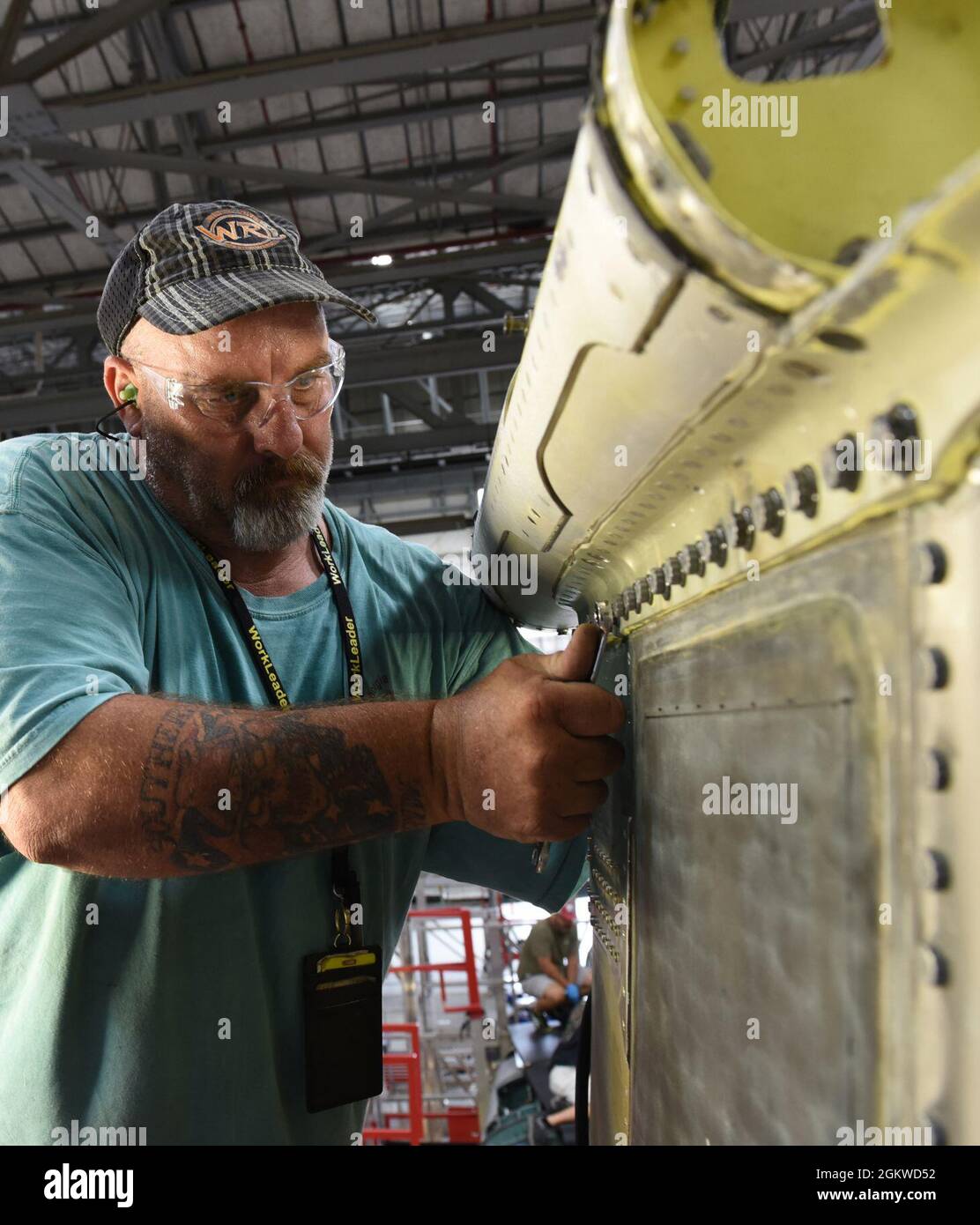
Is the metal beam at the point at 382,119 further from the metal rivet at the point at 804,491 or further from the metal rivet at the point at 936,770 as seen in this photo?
the metal rivet at the point at 936,770

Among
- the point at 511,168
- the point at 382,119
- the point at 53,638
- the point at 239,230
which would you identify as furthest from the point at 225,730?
the point at 382,119

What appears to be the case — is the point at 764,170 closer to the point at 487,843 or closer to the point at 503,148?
the point at 487,843

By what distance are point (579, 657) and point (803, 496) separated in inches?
18.3

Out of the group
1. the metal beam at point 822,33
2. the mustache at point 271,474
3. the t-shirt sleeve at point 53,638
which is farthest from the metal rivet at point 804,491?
the metal beam at point 822,33

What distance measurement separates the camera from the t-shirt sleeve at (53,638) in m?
0.99

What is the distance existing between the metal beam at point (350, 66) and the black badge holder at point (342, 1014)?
11.1 ft

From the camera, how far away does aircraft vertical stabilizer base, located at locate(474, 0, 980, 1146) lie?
1.66ft

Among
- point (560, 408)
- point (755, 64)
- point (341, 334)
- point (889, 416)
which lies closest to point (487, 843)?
point (560, 408)

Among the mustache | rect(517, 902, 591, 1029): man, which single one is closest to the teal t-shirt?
the mustache
